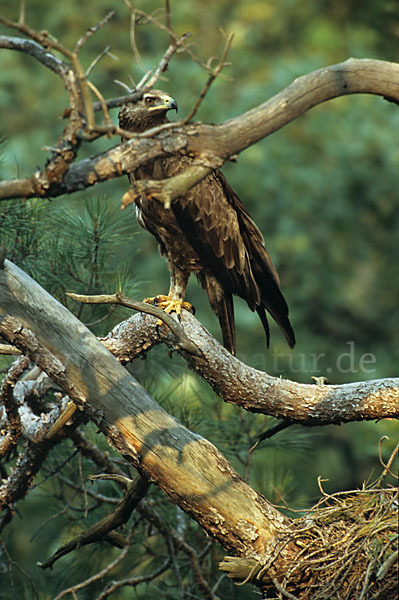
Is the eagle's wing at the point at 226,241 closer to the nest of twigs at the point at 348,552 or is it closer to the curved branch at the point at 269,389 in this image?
the curved branch at the point at 269,389

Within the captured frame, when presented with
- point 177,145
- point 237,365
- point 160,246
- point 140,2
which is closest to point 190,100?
point 140,2

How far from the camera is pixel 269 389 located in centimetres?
267

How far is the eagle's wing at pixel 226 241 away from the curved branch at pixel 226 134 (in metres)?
1.28

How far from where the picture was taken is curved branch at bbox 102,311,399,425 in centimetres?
260

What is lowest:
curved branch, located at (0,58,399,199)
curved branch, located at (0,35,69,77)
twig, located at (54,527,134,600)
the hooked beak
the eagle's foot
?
twig, located at (54,527,134,600)

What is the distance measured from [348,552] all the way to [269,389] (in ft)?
2.21

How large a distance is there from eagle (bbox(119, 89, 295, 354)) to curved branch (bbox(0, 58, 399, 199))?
3.95 ft

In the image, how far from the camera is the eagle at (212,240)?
330 centimetres

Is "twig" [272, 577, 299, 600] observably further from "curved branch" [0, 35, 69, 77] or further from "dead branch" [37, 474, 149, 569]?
"curved branch" [0, 35, 69, 77]

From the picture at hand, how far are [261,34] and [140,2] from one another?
2.01 metres

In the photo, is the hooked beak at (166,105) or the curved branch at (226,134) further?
the hooked beak at (166,105)

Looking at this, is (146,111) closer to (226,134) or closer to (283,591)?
(226,134)

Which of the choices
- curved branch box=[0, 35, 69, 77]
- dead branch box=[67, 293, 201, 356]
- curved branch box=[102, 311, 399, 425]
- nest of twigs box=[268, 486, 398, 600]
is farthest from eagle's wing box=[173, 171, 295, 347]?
curved branch box=[0, 35, 69, 77]

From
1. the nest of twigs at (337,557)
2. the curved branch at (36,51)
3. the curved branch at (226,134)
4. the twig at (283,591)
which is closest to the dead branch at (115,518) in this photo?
the nest of twigs at (337,557)
